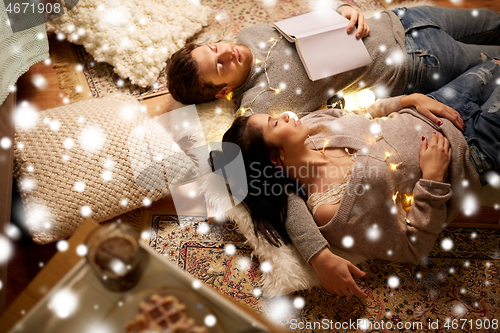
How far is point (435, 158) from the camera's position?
105cm

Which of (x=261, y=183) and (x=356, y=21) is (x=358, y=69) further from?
(x=261, y=183)

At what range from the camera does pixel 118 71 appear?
1414mm

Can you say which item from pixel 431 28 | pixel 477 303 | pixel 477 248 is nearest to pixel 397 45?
pixel 431 28

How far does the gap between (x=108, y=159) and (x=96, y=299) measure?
0.50 meters

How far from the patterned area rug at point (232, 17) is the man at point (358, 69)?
32cm

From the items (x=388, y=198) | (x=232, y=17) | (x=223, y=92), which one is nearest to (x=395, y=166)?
(x=388, y=198)

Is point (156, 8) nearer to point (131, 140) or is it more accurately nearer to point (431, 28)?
point (131, 140)

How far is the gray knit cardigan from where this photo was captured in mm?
1033

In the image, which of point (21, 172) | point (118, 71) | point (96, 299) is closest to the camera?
point (96, 299)

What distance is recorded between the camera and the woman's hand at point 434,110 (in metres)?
1.12

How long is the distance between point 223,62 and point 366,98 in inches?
24.0

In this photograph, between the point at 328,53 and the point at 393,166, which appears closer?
the point at 393,166

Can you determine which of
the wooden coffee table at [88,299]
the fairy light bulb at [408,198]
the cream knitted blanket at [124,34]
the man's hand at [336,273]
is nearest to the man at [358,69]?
the cream knitted blanket at [124,34]

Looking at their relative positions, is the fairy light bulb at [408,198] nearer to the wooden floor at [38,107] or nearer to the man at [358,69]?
the wooden floor at [38,107]
